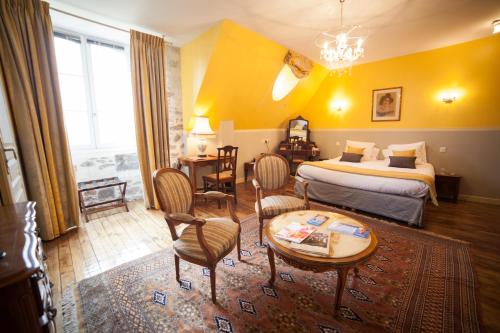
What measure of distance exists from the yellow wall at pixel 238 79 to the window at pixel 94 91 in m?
1.00

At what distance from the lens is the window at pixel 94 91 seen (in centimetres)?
307

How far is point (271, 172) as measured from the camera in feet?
9.02

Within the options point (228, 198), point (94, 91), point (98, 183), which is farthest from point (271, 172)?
point (94, 91)

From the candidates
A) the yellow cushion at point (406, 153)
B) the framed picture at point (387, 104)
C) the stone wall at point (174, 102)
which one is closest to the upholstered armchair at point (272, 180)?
the stone wall at point (174, 102)

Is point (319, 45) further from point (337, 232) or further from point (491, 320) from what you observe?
point (491, 320)

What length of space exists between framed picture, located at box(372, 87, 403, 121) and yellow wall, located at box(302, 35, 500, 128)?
8 centimetres

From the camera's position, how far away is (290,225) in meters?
1.77

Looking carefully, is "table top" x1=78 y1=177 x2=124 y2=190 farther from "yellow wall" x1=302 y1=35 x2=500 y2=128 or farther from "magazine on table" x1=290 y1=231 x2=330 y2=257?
"yellow wall" x1=302 y1=35 x2=500 y2=128

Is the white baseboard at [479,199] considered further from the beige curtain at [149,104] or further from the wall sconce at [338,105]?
the beige curtain at [149,104]

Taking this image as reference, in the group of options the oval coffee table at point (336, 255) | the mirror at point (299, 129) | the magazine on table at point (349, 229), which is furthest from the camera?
the mirror at point (299, 129)

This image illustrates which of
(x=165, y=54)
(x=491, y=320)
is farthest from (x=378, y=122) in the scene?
(x=165, y=54)

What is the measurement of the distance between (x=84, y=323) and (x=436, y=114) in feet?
18.4

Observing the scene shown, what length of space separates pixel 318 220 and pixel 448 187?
3406 millimetres

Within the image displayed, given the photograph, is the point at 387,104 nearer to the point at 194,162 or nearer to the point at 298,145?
the point at 298,145
